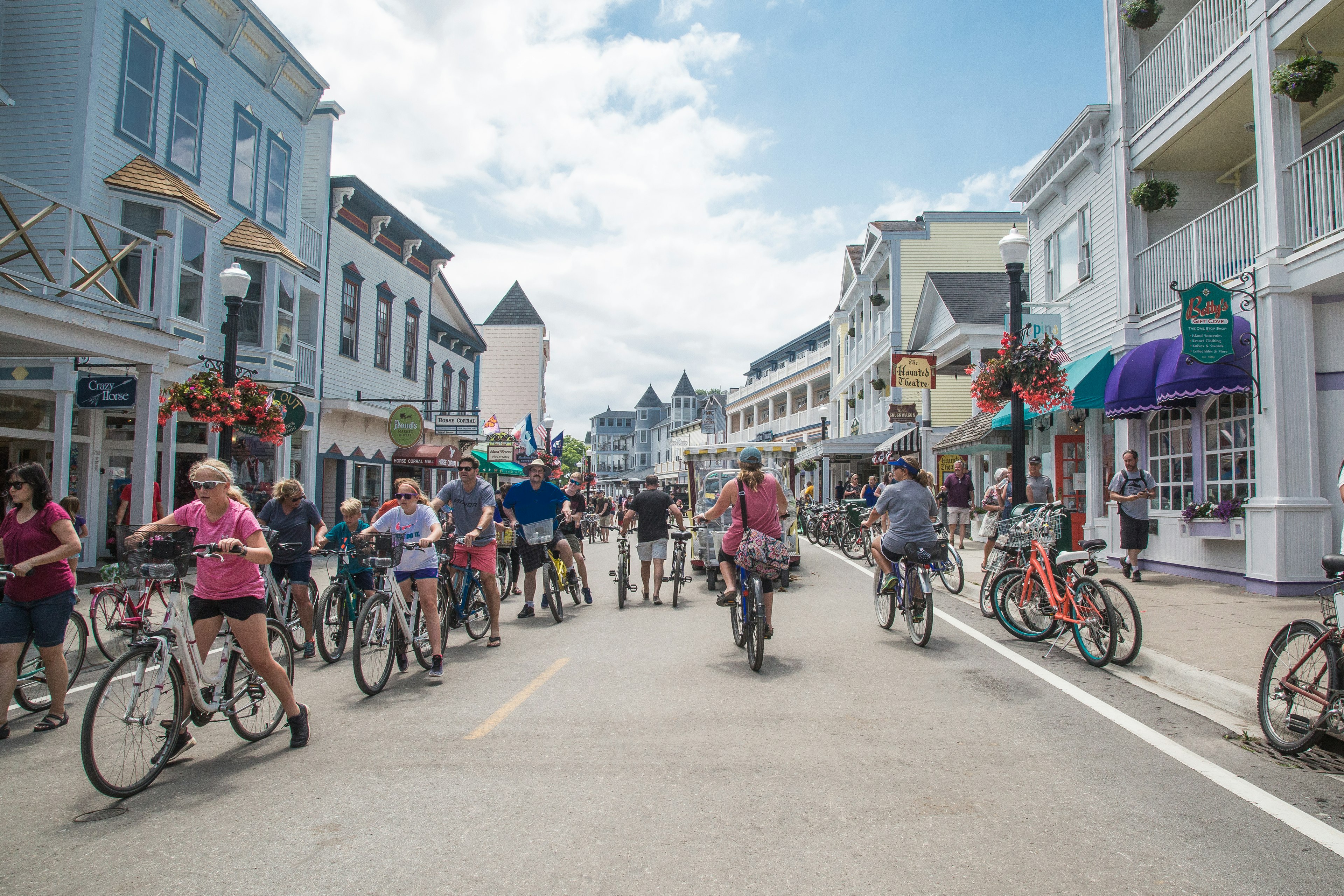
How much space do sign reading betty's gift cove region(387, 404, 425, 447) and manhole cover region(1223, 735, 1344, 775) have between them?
66.4 feet

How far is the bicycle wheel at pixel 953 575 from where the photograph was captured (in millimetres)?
12375

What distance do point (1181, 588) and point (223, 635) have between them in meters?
11.6

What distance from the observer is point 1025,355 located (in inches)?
508

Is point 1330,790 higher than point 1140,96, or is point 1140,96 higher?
point 1140,96

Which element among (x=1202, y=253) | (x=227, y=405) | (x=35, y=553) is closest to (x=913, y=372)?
(x=1202, y=253)

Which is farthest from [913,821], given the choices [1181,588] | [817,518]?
[817,518]

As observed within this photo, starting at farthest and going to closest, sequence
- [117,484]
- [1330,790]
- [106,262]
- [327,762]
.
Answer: [117,484] < [106,262] < [327,762] < [1330,790]

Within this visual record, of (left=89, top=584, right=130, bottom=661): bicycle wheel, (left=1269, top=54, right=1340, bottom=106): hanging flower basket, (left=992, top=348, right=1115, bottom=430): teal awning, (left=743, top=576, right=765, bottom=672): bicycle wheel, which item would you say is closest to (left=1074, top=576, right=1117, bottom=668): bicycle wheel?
(left=743, top=576, right=765, bottom=672): bicycle wheel

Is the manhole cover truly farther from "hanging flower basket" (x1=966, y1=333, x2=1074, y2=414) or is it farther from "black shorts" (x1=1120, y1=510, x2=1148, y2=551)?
"hanging flower basket" (x1=966, y1=333, x2=1074, y2=414)

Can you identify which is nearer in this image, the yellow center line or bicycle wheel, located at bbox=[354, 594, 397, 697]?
the yellow center line

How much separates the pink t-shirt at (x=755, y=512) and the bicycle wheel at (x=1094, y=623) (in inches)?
104

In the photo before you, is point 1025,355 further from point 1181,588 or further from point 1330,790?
point 1330,790

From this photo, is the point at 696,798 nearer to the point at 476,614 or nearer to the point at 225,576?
the point at 225,576

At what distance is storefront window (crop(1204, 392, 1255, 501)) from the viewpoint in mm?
11875
